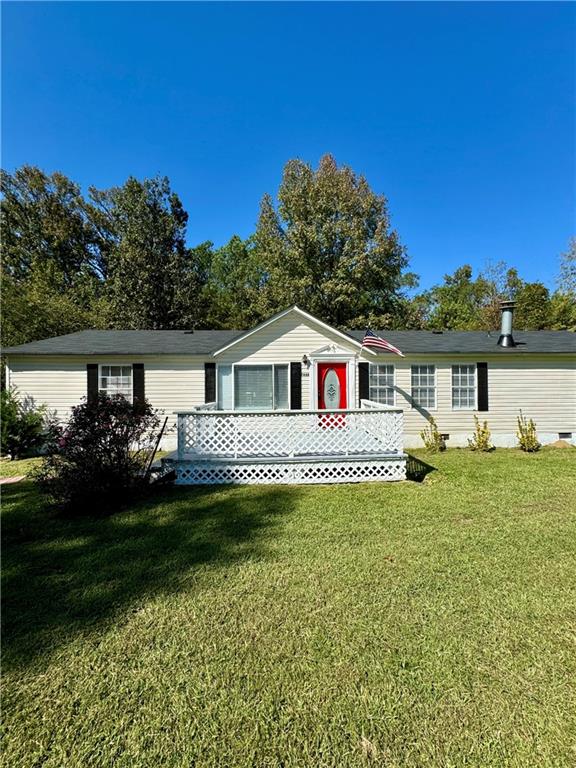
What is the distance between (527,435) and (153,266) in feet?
68.4

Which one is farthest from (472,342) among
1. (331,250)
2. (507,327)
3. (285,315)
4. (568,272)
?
(568,272)

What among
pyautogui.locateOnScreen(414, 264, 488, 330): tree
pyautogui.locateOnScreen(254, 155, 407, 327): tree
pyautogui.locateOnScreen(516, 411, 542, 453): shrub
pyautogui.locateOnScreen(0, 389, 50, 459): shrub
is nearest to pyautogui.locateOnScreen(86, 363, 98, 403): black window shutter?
pyautogui.locateOnScreen(0, 389, 50, 459): shrub

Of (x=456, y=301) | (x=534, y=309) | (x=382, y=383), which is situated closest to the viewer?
(x=382, y=383)

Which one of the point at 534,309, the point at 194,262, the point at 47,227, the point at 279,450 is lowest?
the point at 279,450

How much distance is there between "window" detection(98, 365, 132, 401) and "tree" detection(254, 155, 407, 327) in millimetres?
12618

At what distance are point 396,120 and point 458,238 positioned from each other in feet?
41.3

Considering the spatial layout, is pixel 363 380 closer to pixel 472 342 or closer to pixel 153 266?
pixel 472 342

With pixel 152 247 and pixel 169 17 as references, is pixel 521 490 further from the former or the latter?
pixel 152 247

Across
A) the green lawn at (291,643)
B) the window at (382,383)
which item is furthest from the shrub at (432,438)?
the green lawn at (291,643)

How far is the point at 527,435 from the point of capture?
34.0 feet

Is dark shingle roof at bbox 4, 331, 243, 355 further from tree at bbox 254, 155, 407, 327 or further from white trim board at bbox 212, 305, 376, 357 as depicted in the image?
tree at bbox 254, 155, 407, 327

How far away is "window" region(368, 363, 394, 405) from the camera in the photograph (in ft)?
35.4

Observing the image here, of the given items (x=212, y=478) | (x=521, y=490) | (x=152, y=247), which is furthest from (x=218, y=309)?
(x=521, y=490)

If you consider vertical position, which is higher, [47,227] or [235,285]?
[47,227]
